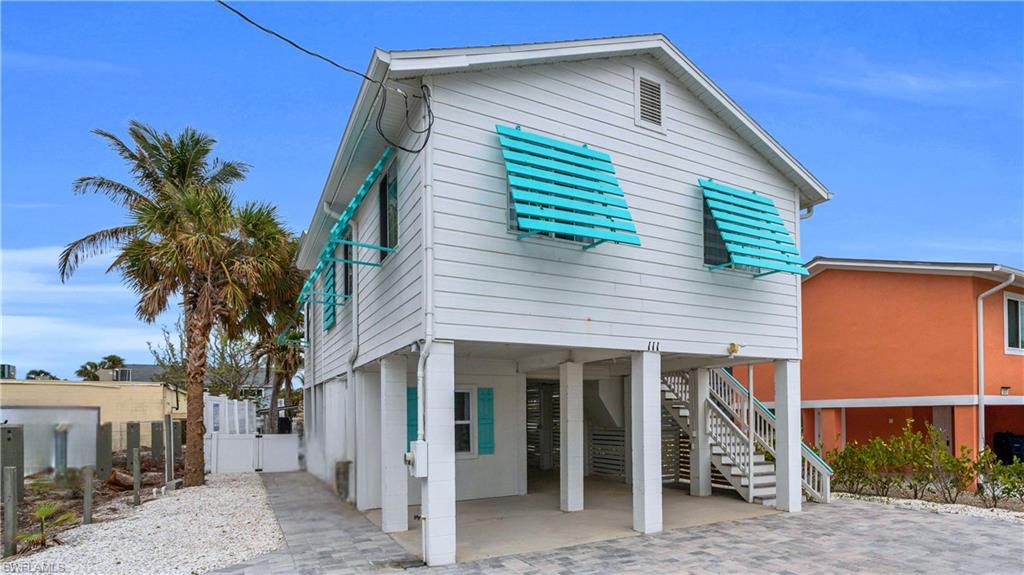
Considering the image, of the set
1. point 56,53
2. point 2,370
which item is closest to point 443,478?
point 56,53

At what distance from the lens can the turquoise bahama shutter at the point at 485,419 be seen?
501 inches

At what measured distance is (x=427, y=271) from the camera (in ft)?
25.6

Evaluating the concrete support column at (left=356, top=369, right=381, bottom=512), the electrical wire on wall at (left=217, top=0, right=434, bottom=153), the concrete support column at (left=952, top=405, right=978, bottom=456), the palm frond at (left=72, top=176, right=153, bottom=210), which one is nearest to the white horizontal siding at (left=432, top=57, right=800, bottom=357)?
the electrical wire on wall at (left=217, top=0, right=434, bottom=153)

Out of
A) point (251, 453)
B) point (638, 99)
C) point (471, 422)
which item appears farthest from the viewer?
point (251, 453)

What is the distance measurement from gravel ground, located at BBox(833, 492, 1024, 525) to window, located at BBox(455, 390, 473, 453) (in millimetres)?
6918

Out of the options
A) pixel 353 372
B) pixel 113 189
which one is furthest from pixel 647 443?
Result: pixel 113 189

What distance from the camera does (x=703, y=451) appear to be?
13.1 m

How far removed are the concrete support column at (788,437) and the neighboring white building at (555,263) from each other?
0.03 metres

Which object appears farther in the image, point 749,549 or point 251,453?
point 251,453

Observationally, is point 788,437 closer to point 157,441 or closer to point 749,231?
point 749,231

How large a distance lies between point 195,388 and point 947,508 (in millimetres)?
14801

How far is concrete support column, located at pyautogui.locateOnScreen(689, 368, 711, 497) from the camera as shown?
13.0 meters

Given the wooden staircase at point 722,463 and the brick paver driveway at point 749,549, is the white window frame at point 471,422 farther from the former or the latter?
the wooden staircase at point 722,463

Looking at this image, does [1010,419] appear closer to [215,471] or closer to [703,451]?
[703,451]
